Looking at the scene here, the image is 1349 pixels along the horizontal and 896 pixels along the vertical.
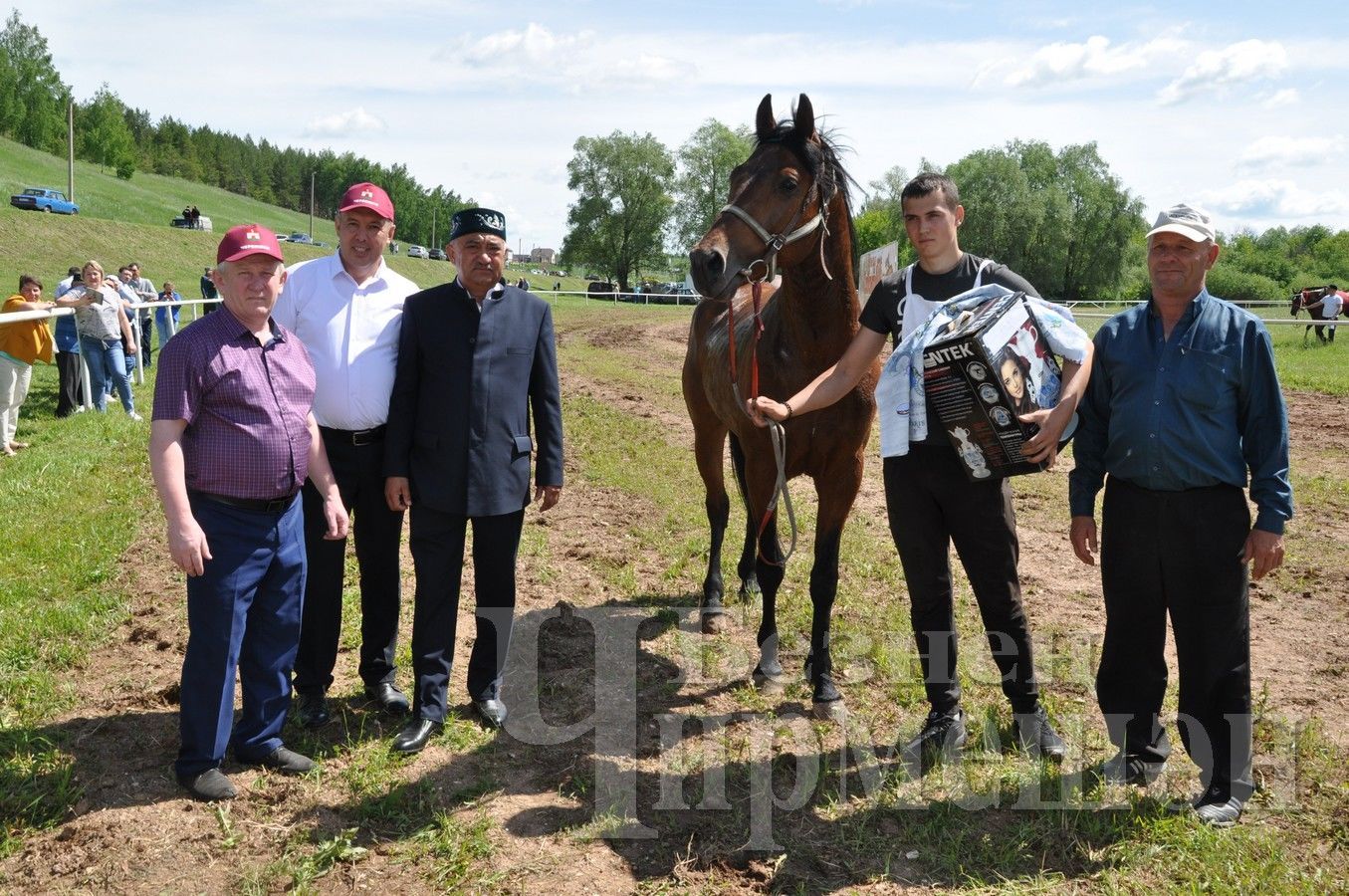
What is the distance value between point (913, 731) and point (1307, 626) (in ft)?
9.24

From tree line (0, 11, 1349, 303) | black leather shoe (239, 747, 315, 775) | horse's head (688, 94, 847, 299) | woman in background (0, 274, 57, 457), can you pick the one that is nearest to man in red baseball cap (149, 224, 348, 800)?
black leather shoe (239, 747, 315, 775)

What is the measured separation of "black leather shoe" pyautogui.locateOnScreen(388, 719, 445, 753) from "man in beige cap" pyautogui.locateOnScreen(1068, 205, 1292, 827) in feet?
9.21

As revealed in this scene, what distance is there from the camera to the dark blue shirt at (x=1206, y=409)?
10.4 ft

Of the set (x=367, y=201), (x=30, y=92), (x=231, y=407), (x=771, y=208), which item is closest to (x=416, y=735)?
(x=231, y=407)

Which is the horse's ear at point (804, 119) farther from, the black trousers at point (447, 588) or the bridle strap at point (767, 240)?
the black trousers at point (447, 588)

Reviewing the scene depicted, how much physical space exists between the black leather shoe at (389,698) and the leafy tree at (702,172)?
2586 inches

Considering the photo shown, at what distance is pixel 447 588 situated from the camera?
13.0 feet

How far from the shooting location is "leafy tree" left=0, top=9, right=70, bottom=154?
3093 inches

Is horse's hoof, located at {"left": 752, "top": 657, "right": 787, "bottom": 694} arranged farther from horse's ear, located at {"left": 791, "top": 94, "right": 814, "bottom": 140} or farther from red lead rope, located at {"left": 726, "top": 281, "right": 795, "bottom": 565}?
horse's ear, located at {"left": 791, "top": 94, "right": 814, "bottom": 140}

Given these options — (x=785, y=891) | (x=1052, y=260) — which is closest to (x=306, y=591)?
(x=785, y=891)

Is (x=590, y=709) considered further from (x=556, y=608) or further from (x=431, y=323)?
(x=431, y=323)

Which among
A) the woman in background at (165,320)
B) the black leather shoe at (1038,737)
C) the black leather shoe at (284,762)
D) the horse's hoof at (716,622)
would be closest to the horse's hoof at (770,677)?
the horse's hoof at (716,622)

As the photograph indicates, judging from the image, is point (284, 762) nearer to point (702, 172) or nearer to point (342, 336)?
point (342, 336)

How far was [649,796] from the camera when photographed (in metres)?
3.56
